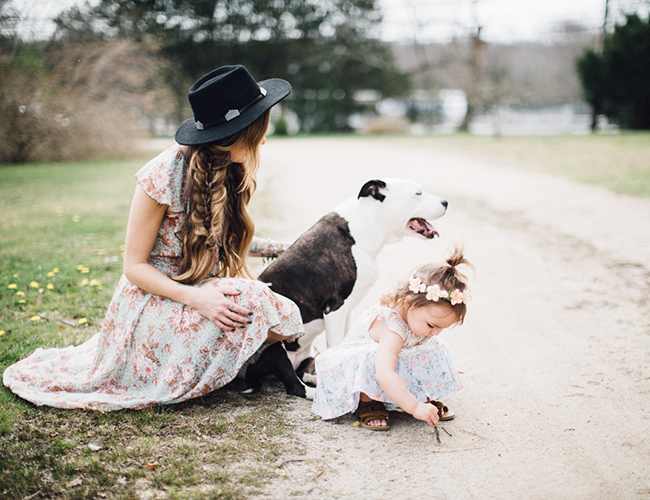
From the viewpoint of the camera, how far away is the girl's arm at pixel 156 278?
2477 mm

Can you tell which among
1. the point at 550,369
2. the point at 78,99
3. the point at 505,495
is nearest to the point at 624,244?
the point at 550,369

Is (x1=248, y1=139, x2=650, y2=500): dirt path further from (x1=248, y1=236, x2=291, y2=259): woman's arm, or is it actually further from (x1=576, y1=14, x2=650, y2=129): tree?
(x1=576, y1=14, x2=650, y2=129): tree

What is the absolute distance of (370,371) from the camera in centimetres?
260

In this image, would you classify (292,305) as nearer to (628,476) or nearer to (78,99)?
(628,476)

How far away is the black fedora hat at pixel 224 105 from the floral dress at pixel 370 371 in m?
1.16

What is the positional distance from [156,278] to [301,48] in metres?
33.5

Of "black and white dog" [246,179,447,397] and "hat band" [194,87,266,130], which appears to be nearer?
"hat band" [194,87,266,130]

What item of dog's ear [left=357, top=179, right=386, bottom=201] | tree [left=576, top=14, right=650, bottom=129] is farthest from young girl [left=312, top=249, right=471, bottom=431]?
tree [left=576, top=14, right=650, bottom=129]

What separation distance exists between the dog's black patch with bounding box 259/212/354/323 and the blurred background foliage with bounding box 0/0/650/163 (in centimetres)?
1384

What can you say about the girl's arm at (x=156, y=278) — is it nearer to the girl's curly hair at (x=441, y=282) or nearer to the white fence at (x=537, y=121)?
the girl's curly hair at (x=441, y=282)

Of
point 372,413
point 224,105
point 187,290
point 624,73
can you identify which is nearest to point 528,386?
point 372,413

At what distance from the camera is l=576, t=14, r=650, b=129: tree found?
2186 cm

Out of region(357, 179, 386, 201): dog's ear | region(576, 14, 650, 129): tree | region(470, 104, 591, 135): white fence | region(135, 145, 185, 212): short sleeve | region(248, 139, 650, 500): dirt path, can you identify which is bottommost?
region(248, 139, 650, 500): dirt path

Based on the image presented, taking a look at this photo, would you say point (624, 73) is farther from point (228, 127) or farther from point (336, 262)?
point (228, 127)
